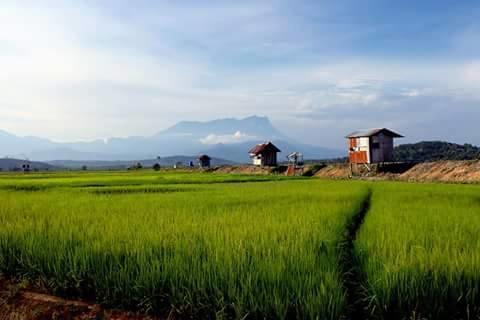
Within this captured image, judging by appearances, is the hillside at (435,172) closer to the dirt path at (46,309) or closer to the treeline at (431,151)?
the treeline at (431,151)

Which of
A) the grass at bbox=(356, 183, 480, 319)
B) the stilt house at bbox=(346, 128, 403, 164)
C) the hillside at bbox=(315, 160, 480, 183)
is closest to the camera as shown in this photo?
the grass at bbox=(356, 183, 480, 319)

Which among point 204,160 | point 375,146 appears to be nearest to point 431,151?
point 375,146

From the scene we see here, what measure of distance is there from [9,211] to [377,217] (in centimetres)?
755

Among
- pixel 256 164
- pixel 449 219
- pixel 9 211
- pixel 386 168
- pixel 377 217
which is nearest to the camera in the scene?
pixel 449 219

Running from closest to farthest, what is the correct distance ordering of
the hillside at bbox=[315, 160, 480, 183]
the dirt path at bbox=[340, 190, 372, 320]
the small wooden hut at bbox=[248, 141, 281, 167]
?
the dirt path at bbox=[340, 190, 372, 320]
the hillside at bbox=[315, 160, 480, 183]
the small wooden hut at bbox=[248, 141, 281, 167]

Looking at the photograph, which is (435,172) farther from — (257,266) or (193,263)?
(193,263)

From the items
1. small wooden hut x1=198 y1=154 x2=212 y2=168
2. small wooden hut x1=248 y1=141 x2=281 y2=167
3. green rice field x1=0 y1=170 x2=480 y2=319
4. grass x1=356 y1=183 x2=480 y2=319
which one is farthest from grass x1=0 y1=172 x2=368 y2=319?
small wooden hut x1=198 y1=154 x2=212 y2=168

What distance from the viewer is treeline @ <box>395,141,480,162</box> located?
149 feet

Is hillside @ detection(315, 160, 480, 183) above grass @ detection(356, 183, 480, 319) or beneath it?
above

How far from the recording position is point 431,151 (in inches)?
1997

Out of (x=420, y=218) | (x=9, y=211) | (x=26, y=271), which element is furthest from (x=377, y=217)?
(x=9, y=211)

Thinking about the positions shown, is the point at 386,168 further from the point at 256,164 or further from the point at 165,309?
the point at 165,309

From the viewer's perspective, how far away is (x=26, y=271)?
5.13 metres

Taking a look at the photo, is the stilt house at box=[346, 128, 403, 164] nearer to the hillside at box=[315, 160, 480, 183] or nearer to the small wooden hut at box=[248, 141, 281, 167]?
the hillside at box=[315, 160, 480, 183]
